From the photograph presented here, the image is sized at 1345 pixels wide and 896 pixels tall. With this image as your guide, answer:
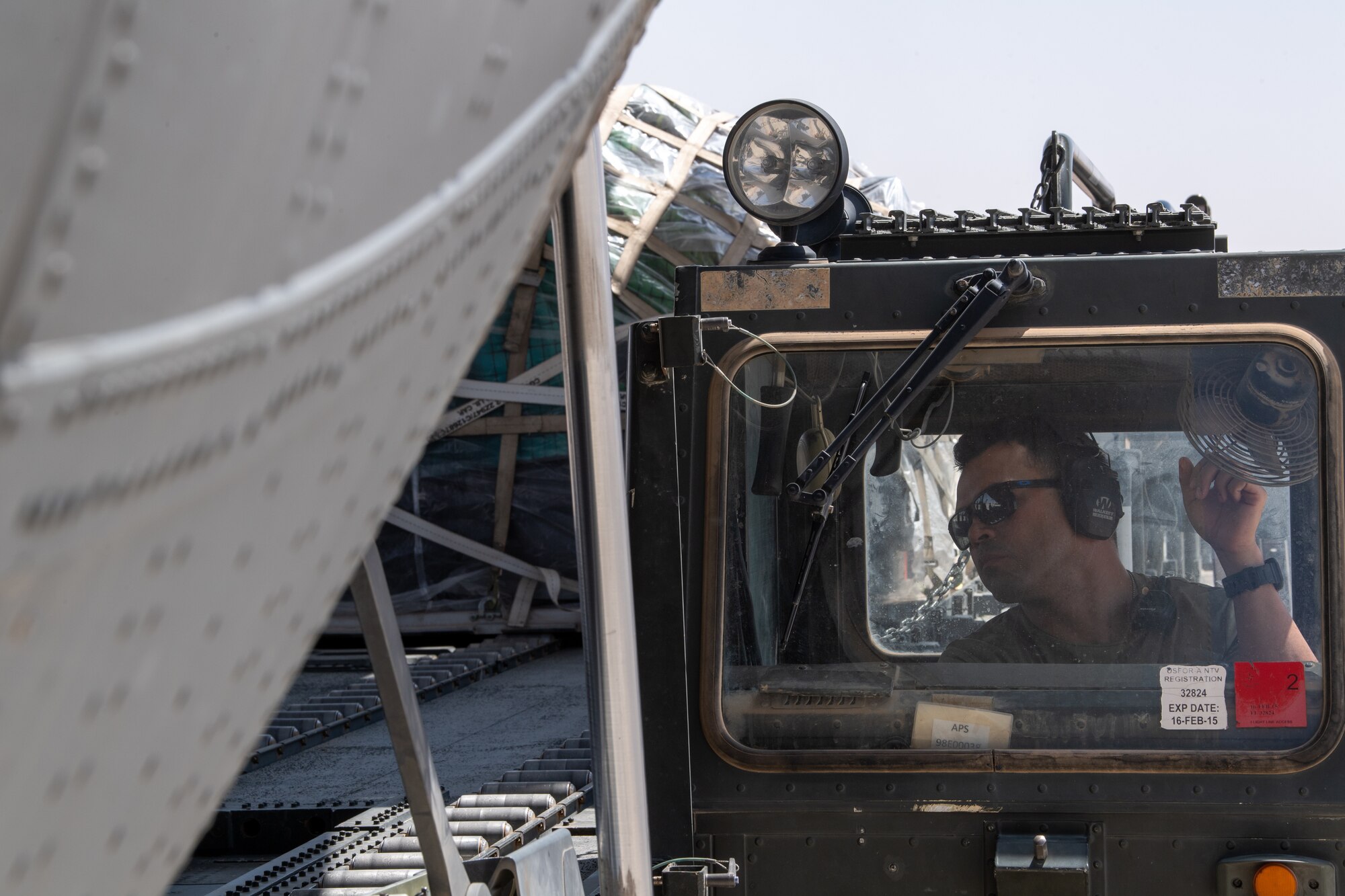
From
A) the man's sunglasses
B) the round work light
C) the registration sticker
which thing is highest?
the round work light

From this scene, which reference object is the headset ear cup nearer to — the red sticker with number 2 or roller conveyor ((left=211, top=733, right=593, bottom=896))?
the red sticker with number 2

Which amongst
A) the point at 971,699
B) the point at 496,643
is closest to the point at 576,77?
the point at 971,699

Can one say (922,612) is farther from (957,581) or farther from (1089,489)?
(1089,489)

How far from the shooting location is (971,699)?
284cm

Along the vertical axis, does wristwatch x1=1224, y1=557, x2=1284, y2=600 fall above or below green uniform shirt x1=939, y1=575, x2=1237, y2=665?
above

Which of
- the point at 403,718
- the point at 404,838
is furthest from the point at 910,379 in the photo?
the point at 404,838

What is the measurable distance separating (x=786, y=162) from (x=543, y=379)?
23.4 ft

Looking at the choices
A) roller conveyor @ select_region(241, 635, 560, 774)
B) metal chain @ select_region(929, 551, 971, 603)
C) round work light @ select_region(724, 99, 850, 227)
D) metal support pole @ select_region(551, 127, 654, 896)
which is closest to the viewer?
metal support pole @ select_region(551, 127, 654, 896)

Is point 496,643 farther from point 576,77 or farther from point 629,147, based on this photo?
point 576,77

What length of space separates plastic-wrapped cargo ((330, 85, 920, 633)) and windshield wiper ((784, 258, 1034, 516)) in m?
6.74

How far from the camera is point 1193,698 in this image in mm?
2760

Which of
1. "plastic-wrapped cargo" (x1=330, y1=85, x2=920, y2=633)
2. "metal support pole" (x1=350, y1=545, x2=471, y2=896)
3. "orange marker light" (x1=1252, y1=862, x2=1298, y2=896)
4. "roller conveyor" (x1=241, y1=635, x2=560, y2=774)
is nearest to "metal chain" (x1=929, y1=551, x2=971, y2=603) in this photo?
"orange marker light" (x1=1252, y1=862, x2=1298, y2=896)

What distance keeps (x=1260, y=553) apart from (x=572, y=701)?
5092 millimetres

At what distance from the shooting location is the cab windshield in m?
2.74
